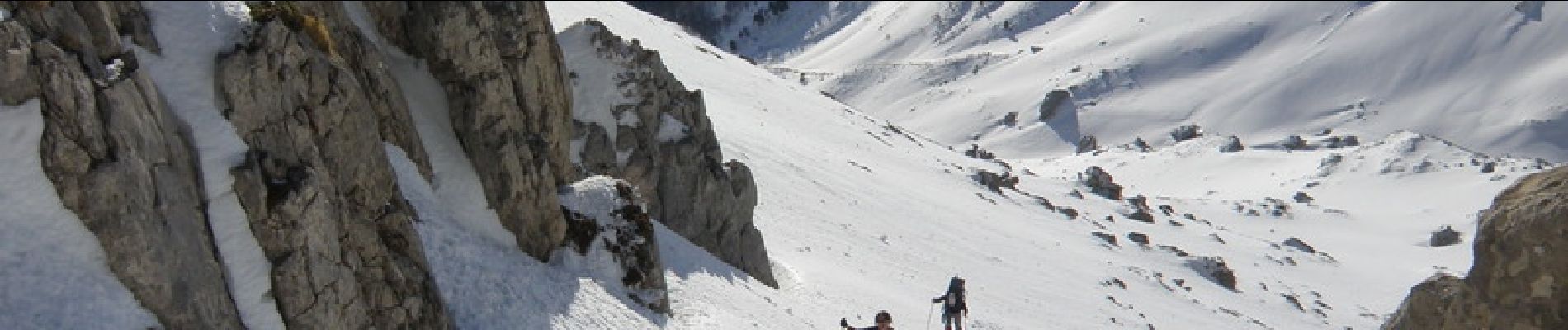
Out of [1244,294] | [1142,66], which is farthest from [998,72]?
[1244,294]

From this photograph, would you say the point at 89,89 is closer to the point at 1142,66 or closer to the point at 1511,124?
the point at 1511,124

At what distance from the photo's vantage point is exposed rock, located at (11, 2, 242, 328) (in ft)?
45.6

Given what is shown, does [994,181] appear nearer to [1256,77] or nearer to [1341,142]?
[1341,142]

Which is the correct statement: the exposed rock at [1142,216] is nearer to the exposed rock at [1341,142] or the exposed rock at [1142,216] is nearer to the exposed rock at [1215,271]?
the exposed rock at [1215,271]

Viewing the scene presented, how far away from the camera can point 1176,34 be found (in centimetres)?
13662

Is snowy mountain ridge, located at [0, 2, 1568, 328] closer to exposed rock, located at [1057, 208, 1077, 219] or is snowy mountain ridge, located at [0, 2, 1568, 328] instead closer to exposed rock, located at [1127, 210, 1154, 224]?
exposed rock, located at [1127, 210, 1154, 224]

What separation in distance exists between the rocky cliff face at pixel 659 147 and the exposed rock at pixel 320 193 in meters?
10.8

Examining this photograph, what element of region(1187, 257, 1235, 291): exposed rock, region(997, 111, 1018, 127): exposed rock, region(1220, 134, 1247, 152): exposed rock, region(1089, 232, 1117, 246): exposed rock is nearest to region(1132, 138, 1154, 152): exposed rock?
region(1220, 134, 1247, 152): exposed rock

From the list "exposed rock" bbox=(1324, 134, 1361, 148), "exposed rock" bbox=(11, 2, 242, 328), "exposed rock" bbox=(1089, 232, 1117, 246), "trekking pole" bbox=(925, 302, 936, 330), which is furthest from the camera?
"exposed rock" bbox=(1324, 134, 1361, 148)

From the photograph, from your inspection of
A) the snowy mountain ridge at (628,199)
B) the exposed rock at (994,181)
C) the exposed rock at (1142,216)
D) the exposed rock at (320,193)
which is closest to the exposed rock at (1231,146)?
the snowy mountain ridge at (628,199)

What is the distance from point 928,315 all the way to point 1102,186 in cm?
4406

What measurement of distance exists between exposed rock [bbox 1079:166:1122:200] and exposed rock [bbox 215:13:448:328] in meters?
58.6

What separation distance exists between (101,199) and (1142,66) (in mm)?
123820

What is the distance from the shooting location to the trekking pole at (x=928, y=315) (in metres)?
30.3
